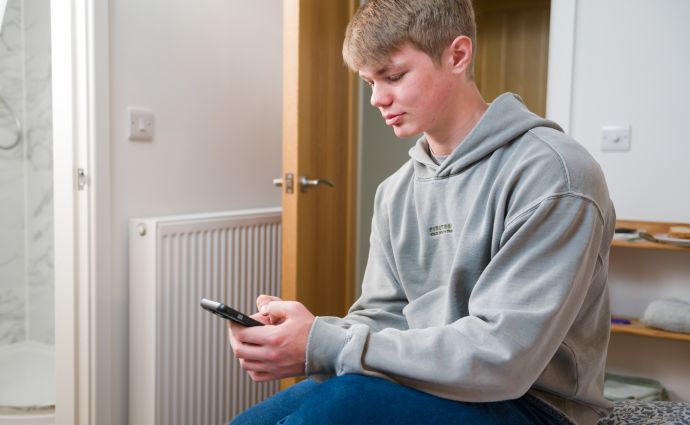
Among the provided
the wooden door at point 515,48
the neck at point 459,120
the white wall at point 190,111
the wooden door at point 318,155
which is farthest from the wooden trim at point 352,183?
the wooden door at point 515,48

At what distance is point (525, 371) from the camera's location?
33.9 inches

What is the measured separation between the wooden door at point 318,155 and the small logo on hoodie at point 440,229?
93 centimetres

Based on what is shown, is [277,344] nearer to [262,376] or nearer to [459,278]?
[262,376]

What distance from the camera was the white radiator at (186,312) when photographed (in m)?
1.87

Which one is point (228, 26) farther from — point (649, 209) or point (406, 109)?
point (649, 209)

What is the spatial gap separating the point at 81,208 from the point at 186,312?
442 millimetres

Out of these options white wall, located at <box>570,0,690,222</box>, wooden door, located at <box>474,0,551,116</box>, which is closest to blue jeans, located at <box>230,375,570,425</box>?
white wall, located at <box>570,0,690,222</box>

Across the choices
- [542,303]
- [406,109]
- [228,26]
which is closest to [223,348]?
[228,26]

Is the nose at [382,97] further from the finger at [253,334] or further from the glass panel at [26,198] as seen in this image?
the glass panel at [26,198]

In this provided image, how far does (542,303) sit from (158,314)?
4.33ft

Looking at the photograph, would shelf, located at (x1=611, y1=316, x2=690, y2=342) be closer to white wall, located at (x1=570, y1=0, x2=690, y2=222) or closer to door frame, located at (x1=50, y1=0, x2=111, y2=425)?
white wall, located at (x1=570, y1=0, x2=690, y2=222)

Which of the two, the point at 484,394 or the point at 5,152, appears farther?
the point at 5,152

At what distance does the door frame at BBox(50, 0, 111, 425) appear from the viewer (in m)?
1.78

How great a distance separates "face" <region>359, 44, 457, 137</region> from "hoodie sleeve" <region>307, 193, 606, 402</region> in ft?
0.92
